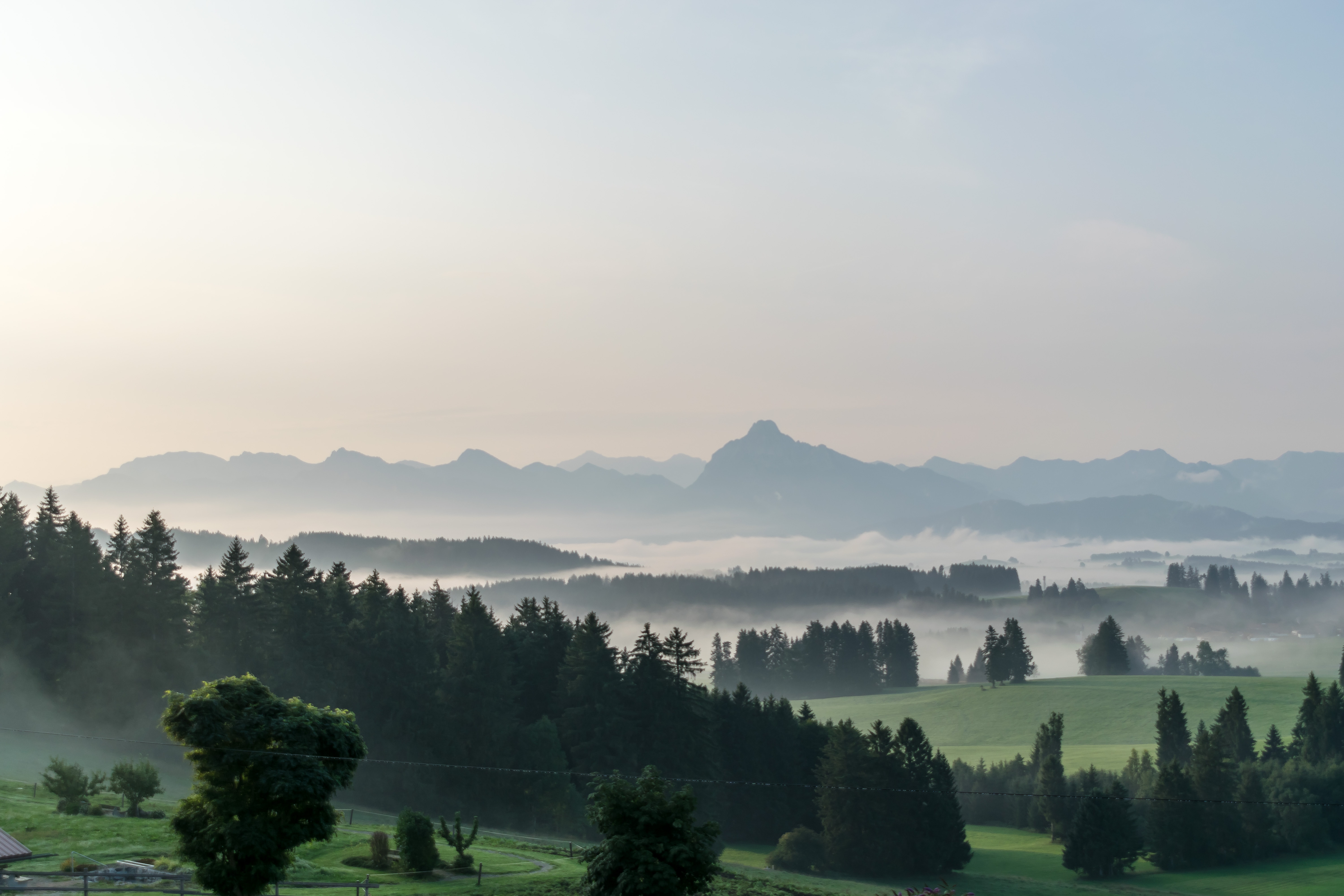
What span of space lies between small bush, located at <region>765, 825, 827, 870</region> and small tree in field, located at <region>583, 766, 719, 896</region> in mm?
53741

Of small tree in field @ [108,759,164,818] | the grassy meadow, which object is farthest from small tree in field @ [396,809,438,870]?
small tree in field @ [108,759,164,818]

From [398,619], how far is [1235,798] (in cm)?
8229

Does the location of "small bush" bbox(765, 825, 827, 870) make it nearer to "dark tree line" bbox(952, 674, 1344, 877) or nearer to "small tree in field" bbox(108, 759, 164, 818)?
"dark tree line" bbox(952, 674, 1344, 877)

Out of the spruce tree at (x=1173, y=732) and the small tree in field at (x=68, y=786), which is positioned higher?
the small tree in field at (x=68, y=786)

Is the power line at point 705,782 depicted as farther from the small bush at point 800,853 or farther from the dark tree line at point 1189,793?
the small bush at point 800,853

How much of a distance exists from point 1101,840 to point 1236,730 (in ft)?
172

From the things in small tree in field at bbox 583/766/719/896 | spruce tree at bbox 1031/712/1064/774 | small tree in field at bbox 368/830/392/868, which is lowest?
spruce tree at bbox 1031/712/1064/774

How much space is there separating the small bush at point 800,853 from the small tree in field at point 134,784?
50.3 metres

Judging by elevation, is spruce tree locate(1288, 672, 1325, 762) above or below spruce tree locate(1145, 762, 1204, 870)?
above

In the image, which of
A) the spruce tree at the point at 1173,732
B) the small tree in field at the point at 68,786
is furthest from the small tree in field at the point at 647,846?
the spruce tree at the point at 1173,732

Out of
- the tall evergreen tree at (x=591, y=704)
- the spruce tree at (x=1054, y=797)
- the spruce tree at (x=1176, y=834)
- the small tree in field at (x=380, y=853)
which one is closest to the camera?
the small tree in field at (x=380, y=853)

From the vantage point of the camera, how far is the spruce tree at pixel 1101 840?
87.8 metres

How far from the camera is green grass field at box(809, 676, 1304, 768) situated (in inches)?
6220

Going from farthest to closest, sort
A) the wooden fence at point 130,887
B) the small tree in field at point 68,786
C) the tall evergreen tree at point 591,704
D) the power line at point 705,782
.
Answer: the tall evergreen tree at point 591,704 < the power line at point 705,782 < the small tree in field at point 68,786 < the wooden fence at point 130,887
